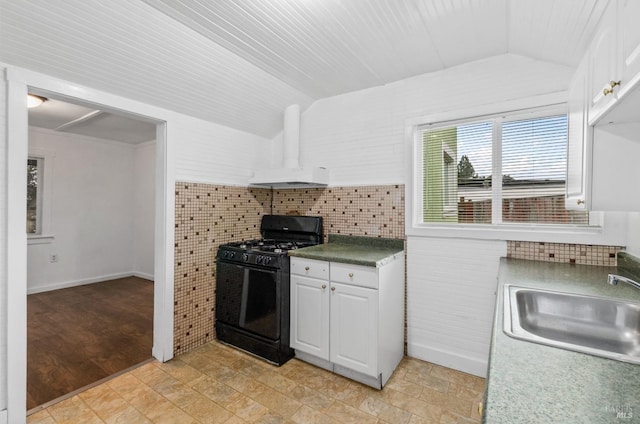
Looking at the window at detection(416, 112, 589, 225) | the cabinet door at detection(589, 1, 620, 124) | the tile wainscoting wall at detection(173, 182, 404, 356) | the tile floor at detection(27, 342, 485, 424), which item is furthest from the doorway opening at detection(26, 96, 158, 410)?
the cabinet door at detection(589, 1, 620, 124)

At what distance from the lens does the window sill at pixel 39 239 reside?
430cm

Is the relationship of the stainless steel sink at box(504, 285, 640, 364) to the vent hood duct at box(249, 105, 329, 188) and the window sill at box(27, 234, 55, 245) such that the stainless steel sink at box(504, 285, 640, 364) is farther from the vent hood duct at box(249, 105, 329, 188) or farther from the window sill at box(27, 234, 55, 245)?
the window sill at box(27, 234, 55, 245)

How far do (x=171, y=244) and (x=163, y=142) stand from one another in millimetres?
869

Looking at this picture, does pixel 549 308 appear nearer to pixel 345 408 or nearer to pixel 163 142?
pixel 345 408

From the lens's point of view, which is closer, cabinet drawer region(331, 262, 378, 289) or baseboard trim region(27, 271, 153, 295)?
cabinet drawer region(331, 262, 378, 289)

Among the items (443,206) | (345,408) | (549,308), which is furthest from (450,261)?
(345,408)

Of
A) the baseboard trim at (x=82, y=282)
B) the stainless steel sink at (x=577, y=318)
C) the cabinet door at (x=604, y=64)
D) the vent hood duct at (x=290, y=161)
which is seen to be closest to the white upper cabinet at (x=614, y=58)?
the cabinet door at (x=604, y=64)

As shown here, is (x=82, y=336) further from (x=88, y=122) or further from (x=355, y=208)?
(x=355, y=208)

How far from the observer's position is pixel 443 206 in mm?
2598

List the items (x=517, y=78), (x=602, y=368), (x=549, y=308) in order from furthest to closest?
(x=517, y=78), (x=549, y=308), (x=602, y=368)

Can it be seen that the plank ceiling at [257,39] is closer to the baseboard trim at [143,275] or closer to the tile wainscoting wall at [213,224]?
the tile wainscoting wall at [213,224]

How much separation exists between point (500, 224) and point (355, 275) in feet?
3.99

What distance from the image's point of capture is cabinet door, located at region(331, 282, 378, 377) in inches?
84.9

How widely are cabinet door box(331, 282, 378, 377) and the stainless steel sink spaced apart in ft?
3.16
